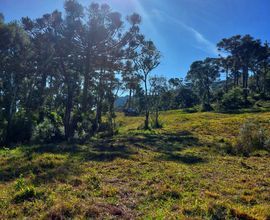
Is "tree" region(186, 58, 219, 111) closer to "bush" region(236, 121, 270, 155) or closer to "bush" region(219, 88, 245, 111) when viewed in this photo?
"bush" region(219, 88, 245, 111)

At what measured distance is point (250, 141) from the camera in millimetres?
18531

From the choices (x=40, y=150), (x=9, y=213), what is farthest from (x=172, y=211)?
(x=40, y=150)

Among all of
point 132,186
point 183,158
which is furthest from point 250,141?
point 132,186

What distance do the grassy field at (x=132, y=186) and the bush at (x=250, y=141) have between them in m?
1.86

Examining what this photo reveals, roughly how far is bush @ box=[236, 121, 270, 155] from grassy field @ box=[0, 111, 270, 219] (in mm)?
1858

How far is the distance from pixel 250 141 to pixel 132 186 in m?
11.3

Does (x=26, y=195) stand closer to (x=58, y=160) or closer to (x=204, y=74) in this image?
(x=58, y=160)

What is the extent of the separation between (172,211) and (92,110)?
3569 cm

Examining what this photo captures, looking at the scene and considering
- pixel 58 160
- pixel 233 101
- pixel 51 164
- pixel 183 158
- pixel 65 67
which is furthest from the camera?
pixel 233 101

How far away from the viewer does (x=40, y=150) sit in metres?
17.0

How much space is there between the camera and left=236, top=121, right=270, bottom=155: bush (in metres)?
18.1

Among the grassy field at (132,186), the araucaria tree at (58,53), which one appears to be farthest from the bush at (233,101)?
the grassy field at (132,186)

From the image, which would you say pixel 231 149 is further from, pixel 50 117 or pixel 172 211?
pixel 50 117

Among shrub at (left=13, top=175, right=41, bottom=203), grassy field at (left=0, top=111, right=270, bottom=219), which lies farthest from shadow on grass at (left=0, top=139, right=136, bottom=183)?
shrub at (left=13, top=175, right=41, bottom=203)
